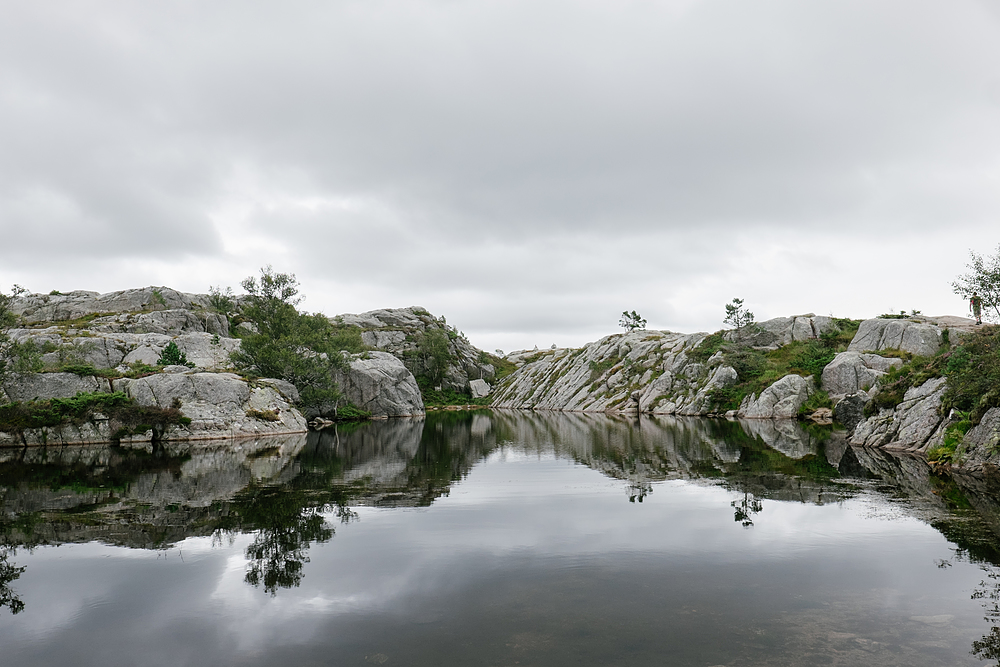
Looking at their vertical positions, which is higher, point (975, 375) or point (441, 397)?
point (975, 375)

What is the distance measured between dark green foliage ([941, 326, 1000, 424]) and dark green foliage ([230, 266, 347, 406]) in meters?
70.4

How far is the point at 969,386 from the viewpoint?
29219mm

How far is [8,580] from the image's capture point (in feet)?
41.5

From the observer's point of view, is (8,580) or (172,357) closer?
(8,580)

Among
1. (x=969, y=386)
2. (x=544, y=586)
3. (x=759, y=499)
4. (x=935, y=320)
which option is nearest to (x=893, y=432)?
(x=969, y=386)

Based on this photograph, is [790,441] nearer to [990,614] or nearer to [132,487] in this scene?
[990,614]

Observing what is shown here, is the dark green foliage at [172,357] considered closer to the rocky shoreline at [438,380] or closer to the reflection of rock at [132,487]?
the rocky shoreline at [438,380]

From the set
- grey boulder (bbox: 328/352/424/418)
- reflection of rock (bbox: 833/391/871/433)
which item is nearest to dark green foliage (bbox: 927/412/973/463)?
reflection of rock (bbox: 833/391/871/433)

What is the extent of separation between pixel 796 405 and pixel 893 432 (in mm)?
43840

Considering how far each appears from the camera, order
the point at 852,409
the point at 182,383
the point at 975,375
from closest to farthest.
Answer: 1. the point at 975,375
2. the point at 182,383
3. the point at 852,409

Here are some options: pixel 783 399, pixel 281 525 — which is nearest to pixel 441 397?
pixel 783 399

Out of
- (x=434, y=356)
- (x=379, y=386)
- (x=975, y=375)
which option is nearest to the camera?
(x=975, y=375)

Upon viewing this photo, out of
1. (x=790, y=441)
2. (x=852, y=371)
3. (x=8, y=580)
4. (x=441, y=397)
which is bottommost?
(x=8, y=580)

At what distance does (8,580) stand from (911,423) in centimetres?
4456
